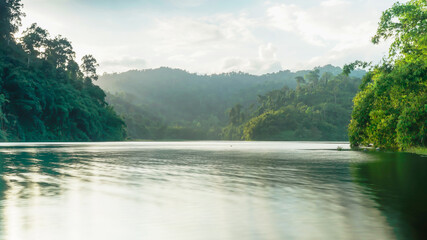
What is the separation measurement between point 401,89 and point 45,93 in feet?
291

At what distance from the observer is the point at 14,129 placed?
88062 mm

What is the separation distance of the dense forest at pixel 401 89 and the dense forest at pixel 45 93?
228ft

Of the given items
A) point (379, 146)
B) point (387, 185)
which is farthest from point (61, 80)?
point (387, 185)

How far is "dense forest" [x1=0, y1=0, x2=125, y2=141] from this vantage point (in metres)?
91.4

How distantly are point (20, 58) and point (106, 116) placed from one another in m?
29.6

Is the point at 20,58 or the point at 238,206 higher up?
the point at 20,58

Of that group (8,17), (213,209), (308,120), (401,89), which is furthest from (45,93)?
(308,120)

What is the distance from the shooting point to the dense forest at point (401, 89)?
2934 cm

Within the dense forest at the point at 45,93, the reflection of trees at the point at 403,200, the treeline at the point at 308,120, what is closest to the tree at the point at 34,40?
the dense forest at the point at 45,93

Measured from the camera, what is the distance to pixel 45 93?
98.9 m

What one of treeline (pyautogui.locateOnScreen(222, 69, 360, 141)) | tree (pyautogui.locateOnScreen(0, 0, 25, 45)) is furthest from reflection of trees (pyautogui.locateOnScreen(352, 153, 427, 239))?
treeline (pyautogui.locateOnScreen(222, 69, 360, 141))

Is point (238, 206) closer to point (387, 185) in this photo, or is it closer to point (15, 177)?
point (387, 185)

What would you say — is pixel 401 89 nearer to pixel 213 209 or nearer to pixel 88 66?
pixel 213 209

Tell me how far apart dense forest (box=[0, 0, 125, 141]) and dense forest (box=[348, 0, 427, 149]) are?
6945 centimetres
